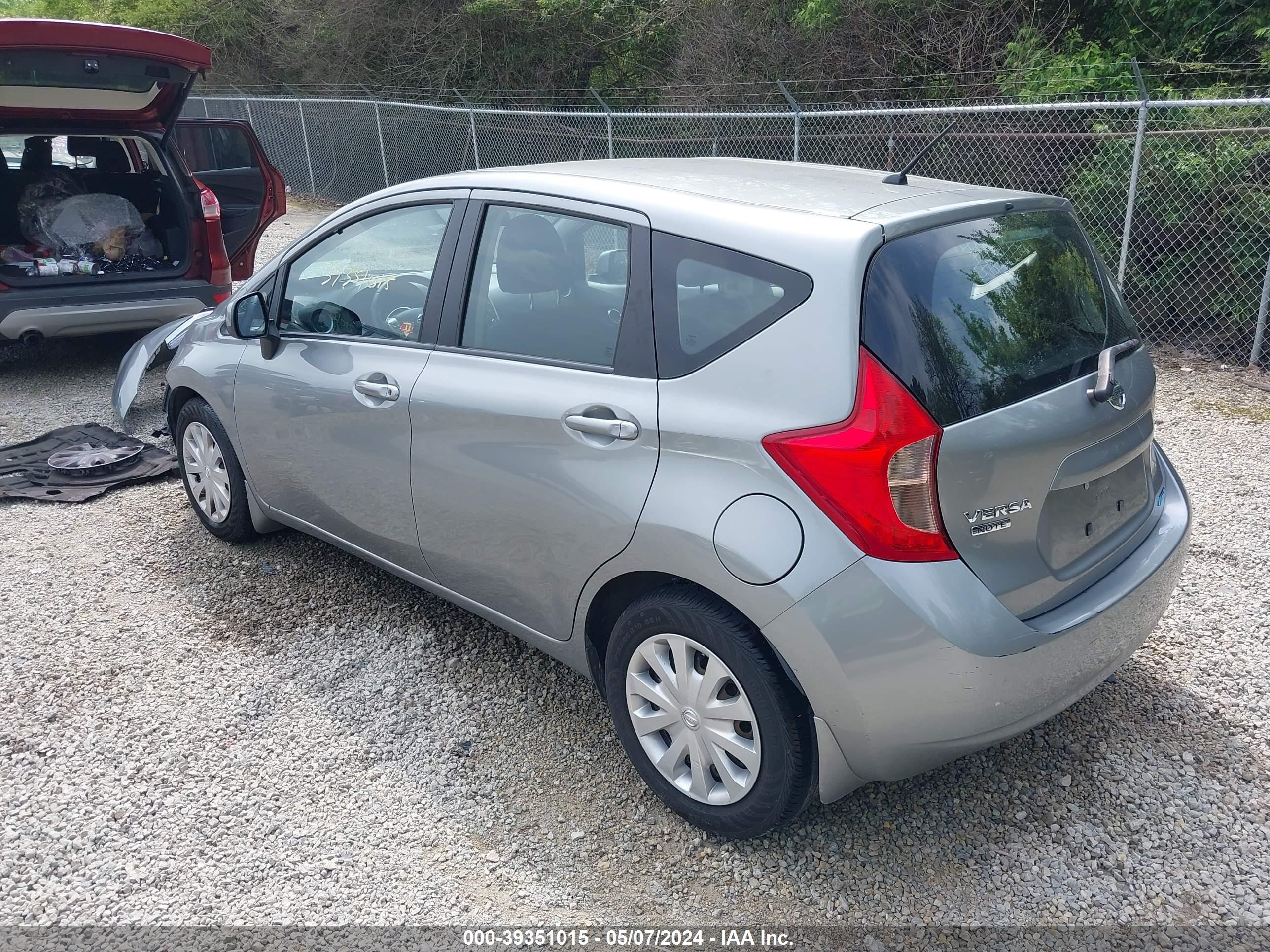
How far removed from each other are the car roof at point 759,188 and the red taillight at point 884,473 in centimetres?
45

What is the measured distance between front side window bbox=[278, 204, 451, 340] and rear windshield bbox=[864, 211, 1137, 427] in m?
1.63

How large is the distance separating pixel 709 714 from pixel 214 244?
6259mm

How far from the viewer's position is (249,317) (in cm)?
400

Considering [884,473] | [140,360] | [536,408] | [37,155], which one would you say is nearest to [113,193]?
[37,155]

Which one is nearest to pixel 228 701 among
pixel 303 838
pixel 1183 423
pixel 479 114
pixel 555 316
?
pixel 303 838

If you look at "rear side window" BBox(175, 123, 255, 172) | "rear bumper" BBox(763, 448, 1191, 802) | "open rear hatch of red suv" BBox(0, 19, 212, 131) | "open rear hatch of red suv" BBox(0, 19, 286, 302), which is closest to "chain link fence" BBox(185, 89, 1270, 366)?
"rear side window" BBox(175, 123, 255, 172)

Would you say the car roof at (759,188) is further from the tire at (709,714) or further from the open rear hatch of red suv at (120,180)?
the open rear hatch of red suv at (120,180)

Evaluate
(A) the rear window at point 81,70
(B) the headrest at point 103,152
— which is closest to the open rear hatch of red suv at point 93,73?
(A) the rear window at point 81,70

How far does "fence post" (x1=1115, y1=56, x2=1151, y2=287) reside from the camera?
23.1ft

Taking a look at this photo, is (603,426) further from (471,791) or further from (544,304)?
(471,791)

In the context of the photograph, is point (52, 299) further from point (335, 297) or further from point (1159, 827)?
point (1159, 827)

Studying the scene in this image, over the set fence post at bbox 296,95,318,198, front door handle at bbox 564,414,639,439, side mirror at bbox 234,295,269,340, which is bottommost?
fence post at bbox 296,95,318,198

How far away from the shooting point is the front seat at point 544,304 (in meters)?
2.87

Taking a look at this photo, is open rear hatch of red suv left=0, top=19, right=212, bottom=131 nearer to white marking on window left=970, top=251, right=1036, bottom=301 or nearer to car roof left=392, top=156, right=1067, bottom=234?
car roof left=392, top=156, right=1067, bottom=234
